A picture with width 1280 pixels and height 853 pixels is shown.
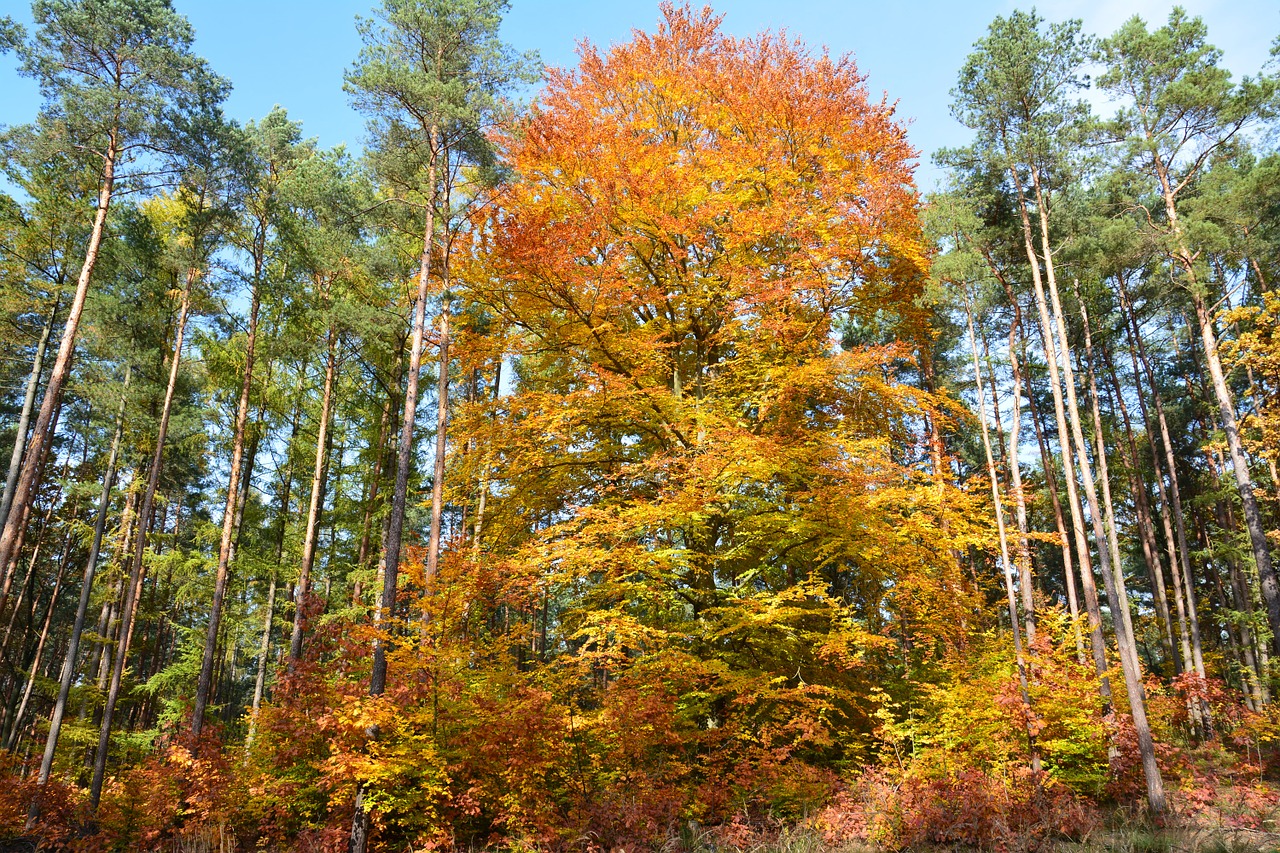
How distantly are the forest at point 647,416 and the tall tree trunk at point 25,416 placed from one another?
0.84ft

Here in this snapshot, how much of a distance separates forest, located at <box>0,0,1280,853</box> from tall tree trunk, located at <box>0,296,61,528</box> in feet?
0.84

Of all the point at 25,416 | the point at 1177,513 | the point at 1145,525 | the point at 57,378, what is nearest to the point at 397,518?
the point at 57,378

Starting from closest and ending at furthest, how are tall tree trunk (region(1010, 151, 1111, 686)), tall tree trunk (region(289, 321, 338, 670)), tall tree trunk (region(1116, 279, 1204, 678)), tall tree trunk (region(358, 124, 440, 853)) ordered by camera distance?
1. tall tree trunk (region(358, 124, 440, 853))
2. tall tree trunk (region(1010, 151, 1111, 686))
3. tall tree trunk (region(289, 321, 338, 670))
4. tall tree trunk (region(1116, 279, 1204, 678))

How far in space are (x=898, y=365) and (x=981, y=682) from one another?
48.5 ft

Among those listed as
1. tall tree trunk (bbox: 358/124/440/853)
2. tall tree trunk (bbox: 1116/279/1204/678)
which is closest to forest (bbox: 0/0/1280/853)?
tall tree trunk (bbox: 358/124/440/853)

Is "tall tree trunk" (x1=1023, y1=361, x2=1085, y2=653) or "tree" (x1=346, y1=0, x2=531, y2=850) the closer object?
"tree" (x1=346, y1=0, x2=531, y2=850)

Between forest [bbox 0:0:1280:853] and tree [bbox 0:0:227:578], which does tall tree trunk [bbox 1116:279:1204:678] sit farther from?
tree [bbox 0:0:227:578]

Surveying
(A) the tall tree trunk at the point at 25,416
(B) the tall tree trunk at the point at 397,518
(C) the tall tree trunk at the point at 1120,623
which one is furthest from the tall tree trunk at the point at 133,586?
(C) the tall tree trunk at the point at 1120,623

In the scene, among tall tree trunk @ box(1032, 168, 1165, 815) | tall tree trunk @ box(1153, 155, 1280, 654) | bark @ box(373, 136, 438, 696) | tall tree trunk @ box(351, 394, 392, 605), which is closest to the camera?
bark @ box(373, 136, 438, 696)

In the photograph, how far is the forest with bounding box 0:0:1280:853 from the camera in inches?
338

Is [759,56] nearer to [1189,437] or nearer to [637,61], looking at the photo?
[637,61]

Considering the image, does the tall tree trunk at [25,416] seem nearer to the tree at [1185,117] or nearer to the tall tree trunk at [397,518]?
the tall tree trunk at [397,518]

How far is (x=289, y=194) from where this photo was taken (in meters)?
13.6

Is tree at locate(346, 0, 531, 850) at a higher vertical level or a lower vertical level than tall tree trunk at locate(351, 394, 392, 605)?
higher
